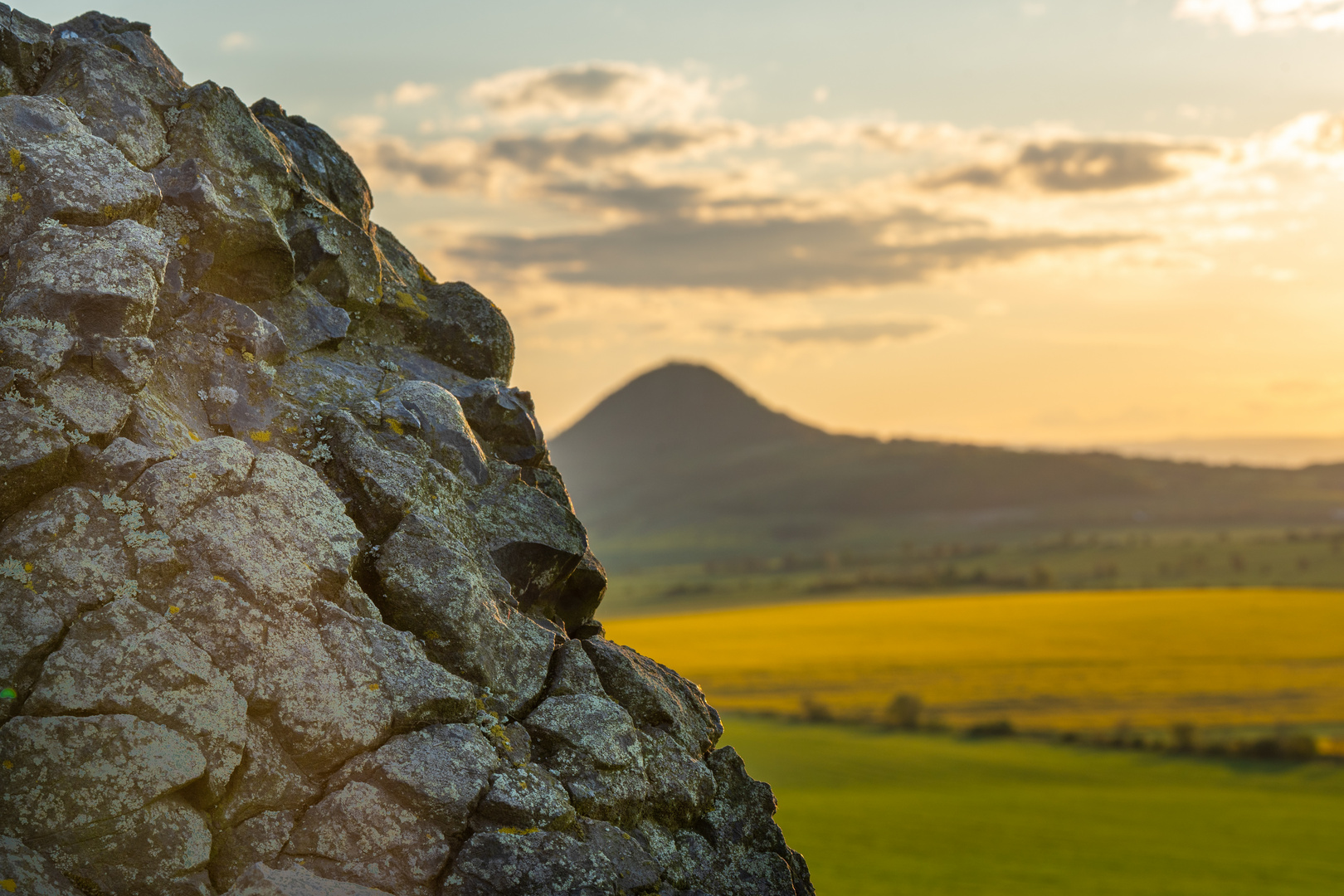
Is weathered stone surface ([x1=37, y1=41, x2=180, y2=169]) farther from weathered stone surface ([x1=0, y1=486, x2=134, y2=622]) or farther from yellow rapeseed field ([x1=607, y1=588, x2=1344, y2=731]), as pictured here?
yellow rapeseed field ([x1=607, y1=588, x2=1344, y2=731])

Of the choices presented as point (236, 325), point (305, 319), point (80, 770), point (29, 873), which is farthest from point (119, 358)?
point (29, 873)

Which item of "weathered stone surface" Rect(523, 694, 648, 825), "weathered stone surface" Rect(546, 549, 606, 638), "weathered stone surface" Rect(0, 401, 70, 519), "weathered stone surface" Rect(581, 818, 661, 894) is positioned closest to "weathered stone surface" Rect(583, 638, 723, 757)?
"weathered stone surface" Rect(546, 549, 606, 638)

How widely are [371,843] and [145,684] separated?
2.21 metres

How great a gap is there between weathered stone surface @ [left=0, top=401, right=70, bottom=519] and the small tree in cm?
6616

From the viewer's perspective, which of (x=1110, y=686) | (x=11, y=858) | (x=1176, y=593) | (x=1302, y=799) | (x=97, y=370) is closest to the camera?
(x=11, y=858)

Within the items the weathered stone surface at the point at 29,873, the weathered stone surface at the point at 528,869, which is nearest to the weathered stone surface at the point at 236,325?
the weathered stone surface at the point at 29,873

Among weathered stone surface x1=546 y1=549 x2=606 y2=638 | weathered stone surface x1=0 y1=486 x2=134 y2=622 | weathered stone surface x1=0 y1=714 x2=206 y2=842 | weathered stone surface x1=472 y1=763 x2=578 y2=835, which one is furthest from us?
weathered stone surface x1=546 y1=549 x2=606 y2=638

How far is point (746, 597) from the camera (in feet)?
536

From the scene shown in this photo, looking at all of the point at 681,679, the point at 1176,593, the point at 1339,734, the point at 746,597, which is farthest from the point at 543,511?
the point at 746,597

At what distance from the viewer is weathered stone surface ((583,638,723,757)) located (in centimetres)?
1148

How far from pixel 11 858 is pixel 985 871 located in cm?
3991

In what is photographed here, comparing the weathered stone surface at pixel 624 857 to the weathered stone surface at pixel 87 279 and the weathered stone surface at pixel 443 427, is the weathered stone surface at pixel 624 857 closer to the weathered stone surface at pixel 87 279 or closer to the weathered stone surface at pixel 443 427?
the weathered stone surface at pixel 443 427

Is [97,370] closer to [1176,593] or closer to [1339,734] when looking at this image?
[1339,734]

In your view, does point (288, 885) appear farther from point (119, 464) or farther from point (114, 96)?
point (114, 96)
